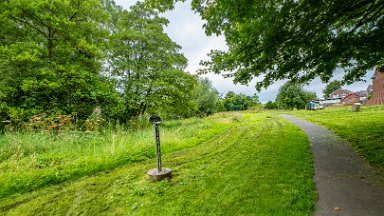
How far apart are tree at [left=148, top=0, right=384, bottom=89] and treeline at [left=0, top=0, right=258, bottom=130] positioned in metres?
2.47

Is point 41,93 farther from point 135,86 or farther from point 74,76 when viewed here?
point 135,86

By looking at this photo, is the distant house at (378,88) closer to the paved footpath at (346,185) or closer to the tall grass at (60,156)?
the paved footpath at (346,185)

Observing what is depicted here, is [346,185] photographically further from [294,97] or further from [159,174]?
[294,97]

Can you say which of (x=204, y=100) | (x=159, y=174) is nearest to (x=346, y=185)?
(x=159, y=174)

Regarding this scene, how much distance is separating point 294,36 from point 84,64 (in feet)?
33.7

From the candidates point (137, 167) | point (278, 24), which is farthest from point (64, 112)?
point (278, 24)

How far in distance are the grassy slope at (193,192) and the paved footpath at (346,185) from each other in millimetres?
206

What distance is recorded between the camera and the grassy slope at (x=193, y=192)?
3309 mm

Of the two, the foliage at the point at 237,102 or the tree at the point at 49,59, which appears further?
the foliage at the point at 237,102

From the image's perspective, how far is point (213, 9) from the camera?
14.7 ft

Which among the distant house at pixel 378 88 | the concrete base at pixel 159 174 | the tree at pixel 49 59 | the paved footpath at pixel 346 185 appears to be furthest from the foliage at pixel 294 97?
the concrete base at pixel 159 174

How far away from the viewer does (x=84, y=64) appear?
11.6 metres

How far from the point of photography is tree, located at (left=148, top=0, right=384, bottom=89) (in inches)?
184

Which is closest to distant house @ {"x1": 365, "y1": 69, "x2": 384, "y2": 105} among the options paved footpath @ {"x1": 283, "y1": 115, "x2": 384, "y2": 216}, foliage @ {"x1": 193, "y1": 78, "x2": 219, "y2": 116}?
foliage @ {"x1": 193, "y1": 78, "x2": 219, "y2": 116}
